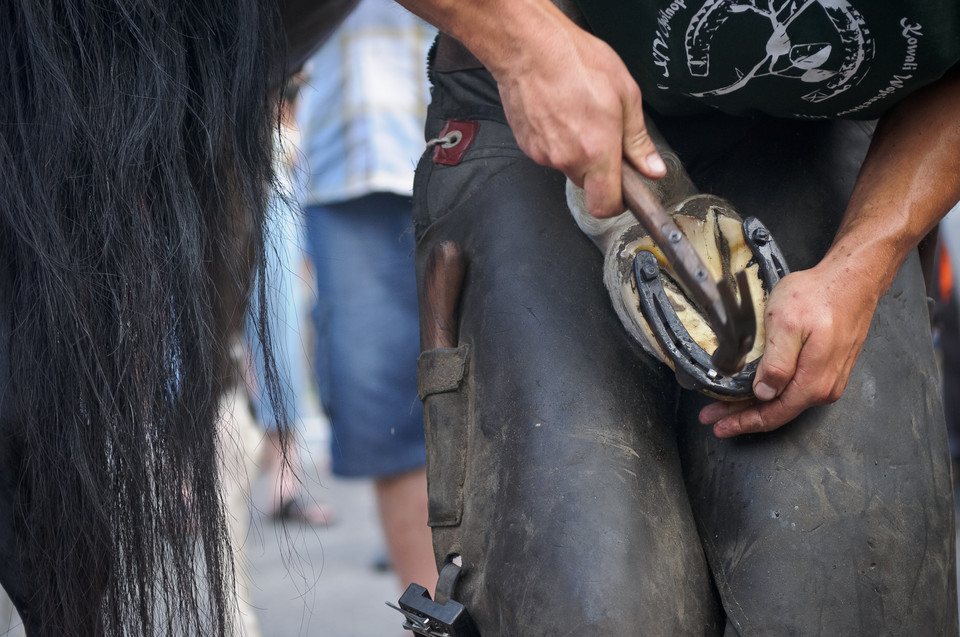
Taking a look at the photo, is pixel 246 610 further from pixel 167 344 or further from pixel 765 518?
pixel 765 518

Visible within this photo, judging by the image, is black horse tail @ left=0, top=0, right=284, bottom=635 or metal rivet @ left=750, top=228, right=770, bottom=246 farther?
metal rivet @ left=750, top=228, right=770, bottom=246

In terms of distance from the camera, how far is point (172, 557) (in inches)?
35.4

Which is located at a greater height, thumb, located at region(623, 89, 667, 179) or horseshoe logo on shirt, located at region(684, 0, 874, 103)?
horseshoe logo on shirt, located at region(684, 0, 874, 103)

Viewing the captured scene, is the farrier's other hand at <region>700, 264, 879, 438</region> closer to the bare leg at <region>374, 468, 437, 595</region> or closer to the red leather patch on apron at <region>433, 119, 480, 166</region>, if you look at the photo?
the red leather patch on apron at <region>433, 119, 480, 166</region>

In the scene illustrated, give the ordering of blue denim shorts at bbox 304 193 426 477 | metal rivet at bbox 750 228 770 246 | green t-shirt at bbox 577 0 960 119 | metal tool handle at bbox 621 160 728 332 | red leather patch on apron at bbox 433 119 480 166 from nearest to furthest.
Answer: metal tool handle at bbox 621 160 728 332, green t-shirt at bbox 577 0 960 119, metal rivet at bbox 750 228 770 246, red leather patch on apron at bbox 433 119 480 166, blue denim shorts at bbox 304 193 426 477

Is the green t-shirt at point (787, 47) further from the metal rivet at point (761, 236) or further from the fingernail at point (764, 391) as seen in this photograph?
the fingernail at point (764, 391)

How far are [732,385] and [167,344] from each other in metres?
Result: 0.50

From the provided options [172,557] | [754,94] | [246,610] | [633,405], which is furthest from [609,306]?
[246,610]

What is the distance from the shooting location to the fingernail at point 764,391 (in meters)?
0.89

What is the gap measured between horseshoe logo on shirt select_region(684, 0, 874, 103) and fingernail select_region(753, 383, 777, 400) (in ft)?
0.93

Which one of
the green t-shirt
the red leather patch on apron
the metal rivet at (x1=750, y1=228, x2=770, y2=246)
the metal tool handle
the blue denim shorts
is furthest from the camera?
the blue denim shorts

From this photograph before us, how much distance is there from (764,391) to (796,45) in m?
0.31

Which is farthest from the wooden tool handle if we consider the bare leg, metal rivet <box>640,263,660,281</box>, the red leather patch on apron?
the bare leg

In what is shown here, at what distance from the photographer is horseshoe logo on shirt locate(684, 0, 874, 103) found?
0.88 metres
